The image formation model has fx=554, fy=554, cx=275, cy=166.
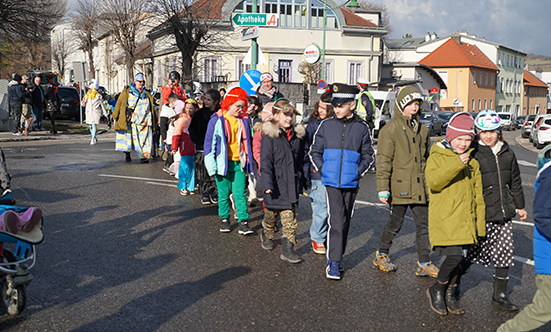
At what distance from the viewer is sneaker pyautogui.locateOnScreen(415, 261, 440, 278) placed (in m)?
5.43

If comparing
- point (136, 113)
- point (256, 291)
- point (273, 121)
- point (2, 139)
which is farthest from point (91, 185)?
point (2, 139)

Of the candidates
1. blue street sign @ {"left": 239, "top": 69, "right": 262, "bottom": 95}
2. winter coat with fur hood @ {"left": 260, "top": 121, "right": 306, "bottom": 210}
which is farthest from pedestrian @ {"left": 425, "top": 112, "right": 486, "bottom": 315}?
blue street sign @ {"left": 239, "top": 69, "right": 262, "bottom": 95}

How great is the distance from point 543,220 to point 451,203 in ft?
3.22

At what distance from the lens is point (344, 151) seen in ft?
17.6

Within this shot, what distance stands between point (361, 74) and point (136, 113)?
107 feet

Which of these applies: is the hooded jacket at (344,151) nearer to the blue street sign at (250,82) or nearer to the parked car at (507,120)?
the blue street sign at (250,82)

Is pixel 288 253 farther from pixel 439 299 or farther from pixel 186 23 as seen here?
pixel 186 23

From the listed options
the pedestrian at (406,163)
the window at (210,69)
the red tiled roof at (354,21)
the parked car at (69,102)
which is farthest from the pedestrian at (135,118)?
the red tiled roof at (354,21)

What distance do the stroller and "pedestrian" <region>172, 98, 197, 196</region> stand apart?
16.5ft

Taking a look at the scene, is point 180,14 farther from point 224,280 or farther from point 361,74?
point 224,280

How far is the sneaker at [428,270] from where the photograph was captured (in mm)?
5430

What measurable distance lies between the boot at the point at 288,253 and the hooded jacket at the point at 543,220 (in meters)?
2.76

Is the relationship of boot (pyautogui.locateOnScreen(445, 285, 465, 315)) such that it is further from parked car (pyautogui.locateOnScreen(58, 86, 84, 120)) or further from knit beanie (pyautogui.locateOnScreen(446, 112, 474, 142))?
parked car (pyautogui.locateOnScreen(58, 86, 84, 120))

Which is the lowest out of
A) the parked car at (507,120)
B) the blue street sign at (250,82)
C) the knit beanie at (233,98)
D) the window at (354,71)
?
the parked car at (507,120)
